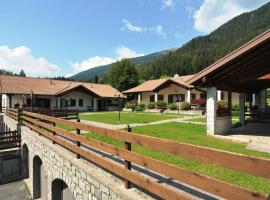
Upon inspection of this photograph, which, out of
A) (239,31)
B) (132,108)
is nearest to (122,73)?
(132,108)

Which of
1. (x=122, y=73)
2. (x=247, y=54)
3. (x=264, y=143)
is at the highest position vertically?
(x=122, y=73)

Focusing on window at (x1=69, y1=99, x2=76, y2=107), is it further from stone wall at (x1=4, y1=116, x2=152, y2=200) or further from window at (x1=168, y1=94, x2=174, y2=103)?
stone wall at (x1=4, y1=116, x2=152, y2=200)

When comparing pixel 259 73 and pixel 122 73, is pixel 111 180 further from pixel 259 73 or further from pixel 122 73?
pixel 122 73

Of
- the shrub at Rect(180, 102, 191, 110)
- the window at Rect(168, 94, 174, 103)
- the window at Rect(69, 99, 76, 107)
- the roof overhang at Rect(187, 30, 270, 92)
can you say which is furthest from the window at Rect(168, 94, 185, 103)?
the roof overhang at Rect(187, 30, 270, 92)

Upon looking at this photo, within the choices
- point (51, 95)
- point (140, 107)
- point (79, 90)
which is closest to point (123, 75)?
point (79, 90)

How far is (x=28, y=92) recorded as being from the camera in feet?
106

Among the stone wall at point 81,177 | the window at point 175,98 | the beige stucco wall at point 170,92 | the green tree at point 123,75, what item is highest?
the green tree at point 123,75

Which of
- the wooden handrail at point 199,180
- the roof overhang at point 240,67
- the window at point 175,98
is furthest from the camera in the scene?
the window at point 175,98

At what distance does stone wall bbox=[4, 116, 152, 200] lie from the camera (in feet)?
13.4

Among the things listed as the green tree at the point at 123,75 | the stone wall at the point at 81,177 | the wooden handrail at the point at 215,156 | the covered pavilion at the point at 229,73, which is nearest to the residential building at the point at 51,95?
the green tree at the point at 123,75

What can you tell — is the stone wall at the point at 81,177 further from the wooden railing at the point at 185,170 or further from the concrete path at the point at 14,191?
the concrete path at the point at 14,191

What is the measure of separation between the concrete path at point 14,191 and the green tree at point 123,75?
47.0 meters

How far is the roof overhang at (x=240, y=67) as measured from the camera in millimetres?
10500

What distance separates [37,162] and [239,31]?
709 ft
